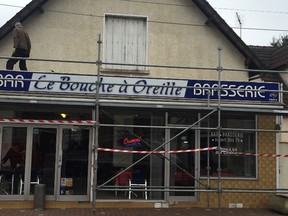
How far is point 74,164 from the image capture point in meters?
11.7

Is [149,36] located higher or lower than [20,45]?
higher

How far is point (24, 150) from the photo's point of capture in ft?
37.7

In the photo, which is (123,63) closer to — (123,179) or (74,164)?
(74,164)

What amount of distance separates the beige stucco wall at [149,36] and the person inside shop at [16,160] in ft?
7.94

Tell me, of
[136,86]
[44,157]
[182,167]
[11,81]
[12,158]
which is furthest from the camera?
[182,167]

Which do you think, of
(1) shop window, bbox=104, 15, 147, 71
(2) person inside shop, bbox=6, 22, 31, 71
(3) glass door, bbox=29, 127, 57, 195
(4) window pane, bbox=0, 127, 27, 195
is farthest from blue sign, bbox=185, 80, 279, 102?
(4) window pane, bbox=0, 127, 27, 195

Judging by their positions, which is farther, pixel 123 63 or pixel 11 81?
pixel 123 63

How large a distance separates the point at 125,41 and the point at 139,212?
521 centimetres

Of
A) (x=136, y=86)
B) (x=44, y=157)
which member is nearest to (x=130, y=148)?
(x=136, y=86)

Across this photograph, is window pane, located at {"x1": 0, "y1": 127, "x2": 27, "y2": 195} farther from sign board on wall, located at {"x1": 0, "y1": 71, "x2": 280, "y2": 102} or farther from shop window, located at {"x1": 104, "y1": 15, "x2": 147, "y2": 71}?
shop window, located at {"x1": 104, "y1": 15, "x2": 147, "y2": 71}

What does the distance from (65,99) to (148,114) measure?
9.46 feet

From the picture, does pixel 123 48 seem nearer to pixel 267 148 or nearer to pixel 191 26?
pixel 191 26

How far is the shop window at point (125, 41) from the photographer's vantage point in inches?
496

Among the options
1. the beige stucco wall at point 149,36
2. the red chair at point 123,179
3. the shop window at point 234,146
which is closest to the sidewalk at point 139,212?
the red chair at point 123,179
